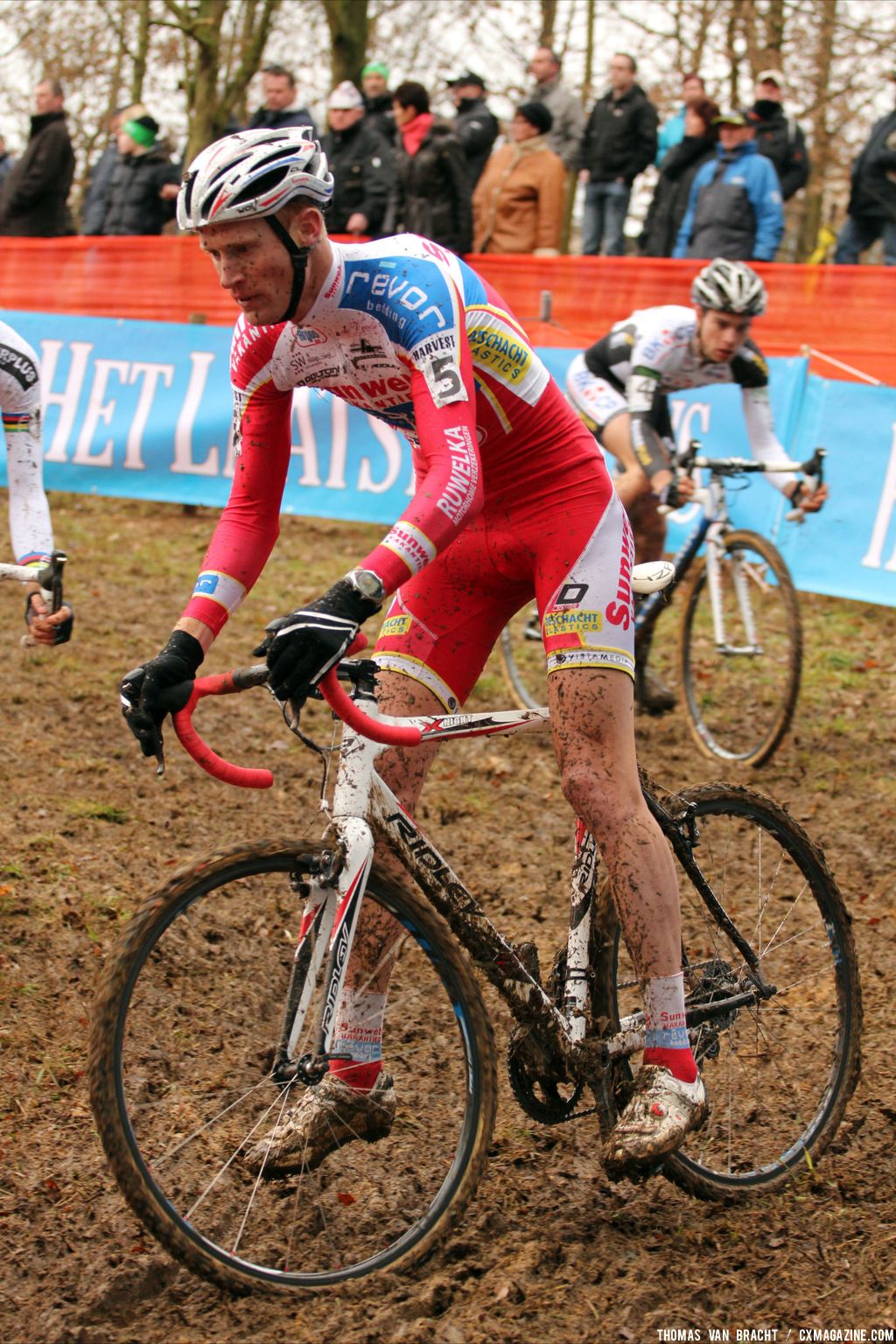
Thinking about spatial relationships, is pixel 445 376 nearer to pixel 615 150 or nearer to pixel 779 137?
pixel 779 137

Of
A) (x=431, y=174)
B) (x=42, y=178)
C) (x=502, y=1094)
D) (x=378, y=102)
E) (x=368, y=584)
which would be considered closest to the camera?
(x=368, y=584)

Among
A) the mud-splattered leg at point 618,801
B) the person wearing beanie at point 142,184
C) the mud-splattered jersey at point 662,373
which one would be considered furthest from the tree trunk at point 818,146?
the mud-splattered leg at point 618,801

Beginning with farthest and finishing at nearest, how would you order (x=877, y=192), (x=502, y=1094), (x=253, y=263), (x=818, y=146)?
1. (x=818, y=146)
2. (x=877, y=192)
3. (x=502, y=1094)
4. (x=253, y=263)

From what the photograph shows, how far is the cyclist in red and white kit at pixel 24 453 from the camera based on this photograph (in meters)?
5.11

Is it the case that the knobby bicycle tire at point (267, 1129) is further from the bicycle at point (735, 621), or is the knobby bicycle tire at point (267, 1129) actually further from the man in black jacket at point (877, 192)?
the man in black jacket at point (877, 192)

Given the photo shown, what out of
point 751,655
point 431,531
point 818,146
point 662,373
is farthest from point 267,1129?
point 818,146

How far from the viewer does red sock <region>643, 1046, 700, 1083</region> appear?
3.58 metres

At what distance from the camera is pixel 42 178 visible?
13805 mm

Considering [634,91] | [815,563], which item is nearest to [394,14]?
[634,91]

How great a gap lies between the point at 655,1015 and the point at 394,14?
2698 cm

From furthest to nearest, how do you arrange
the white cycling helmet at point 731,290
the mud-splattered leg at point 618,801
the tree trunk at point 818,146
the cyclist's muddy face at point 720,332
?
the tree trunk at point 818,146
the cyclist's muddy face at point 720,332
the white cycling helmet at point 731,290
the mud-splattered leg at point 618,801

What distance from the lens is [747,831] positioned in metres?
4.21

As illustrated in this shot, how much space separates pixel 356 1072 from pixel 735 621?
15.1 feet

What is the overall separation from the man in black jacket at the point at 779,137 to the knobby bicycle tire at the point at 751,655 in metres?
5.34
